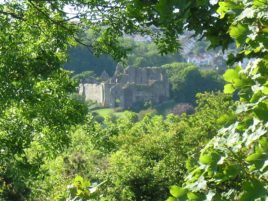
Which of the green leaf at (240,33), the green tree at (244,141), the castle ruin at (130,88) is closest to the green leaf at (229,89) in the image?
the green tree at (244,141)

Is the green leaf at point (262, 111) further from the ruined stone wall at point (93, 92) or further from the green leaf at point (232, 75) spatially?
the ruined stone wall at point (93, 92)

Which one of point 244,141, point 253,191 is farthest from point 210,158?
point 253,191

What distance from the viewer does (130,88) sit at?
101 m

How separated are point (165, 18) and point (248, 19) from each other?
560 mm

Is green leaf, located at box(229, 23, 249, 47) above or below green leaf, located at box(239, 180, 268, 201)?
above

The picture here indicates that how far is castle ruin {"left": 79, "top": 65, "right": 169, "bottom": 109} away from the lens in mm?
99062

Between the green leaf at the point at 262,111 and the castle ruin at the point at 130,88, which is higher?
the green leaf at the point at 262,111

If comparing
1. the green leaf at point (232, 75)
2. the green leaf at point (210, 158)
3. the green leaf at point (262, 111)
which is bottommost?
the green leaf at point (210, 158)

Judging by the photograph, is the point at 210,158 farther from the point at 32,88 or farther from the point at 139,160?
the point at 139,160

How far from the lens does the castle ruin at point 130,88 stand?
99062mm

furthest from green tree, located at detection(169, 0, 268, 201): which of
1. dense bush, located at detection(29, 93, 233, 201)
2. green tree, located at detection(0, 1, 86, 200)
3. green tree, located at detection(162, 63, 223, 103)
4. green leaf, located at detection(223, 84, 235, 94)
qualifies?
green tree, located at detection(162, 63, 223, 103)

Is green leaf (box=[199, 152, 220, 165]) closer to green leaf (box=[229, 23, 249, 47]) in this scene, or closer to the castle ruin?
green leaf (box=[229, 23, 249, 47])

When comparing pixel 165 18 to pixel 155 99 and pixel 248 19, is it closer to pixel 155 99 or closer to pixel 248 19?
pixel 248 19

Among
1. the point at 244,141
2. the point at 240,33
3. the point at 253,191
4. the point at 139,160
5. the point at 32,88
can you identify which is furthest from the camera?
the point at 139,160
